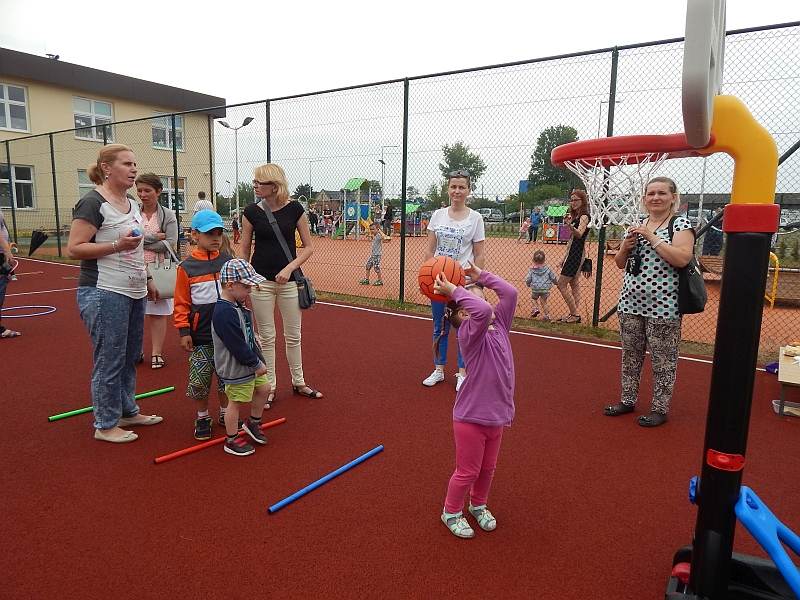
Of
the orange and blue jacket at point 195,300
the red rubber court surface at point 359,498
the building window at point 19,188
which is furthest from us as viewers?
the building window at point 19,188

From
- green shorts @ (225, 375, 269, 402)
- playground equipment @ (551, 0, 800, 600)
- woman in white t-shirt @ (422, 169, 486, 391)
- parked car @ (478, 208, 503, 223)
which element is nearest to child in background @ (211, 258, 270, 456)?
green shorts @ (225, 375, 269, 402)

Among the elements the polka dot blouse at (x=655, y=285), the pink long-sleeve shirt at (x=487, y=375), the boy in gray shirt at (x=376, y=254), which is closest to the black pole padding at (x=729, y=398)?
the pink long-sleeve shirt at (x=487, y=375)

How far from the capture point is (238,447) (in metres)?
3.78

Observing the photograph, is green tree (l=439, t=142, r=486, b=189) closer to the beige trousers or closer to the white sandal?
the beige trousers

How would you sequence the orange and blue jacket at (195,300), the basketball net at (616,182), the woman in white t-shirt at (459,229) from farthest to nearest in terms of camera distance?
the woman in white t-shirt at (459,229) < the orange and blue jacket at (195,300) < the basketball net at (616,182)

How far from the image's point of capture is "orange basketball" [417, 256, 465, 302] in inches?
106

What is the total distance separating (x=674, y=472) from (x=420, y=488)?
5.68 feet

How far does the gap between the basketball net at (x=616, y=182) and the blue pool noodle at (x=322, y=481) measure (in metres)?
2.30

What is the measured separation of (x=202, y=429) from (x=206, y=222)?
5.08ft

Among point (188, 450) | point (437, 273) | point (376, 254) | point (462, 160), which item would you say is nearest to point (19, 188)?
point (376, 254)

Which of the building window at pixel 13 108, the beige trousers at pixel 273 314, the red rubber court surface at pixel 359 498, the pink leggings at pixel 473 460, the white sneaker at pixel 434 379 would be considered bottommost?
the red rubber court surface at pixel 359 498

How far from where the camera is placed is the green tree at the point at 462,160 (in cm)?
821

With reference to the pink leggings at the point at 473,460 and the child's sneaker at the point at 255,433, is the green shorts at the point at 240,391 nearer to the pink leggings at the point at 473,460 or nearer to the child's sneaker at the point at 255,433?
the child's sneaker at the point at 255,433

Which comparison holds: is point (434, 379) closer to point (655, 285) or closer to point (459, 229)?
point (459, 229)
